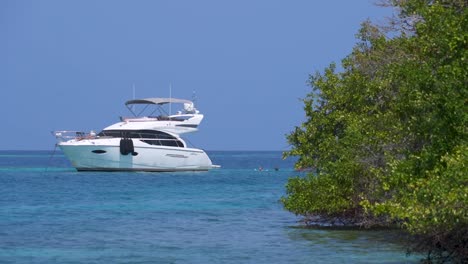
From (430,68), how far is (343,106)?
886 cm

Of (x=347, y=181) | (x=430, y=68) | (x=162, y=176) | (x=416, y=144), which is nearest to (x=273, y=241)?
(x=347, y=181)

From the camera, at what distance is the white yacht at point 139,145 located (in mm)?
61750

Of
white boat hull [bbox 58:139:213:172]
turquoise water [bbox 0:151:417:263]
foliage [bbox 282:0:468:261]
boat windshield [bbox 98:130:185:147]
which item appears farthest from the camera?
white boat hull [bbox 58:139:213:172]

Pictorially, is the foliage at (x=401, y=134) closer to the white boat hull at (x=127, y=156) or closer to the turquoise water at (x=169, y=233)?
the turquoise water at (x=169, y=233)

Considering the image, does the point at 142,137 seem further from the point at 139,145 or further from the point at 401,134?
the point at 401,134

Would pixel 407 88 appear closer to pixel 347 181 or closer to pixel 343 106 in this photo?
pixel 347 181

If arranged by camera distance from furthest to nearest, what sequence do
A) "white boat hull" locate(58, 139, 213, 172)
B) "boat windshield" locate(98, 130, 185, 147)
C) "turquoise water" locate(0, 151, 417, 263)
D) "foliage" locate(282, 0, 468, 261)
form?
1. "white boat hull" locate(58, 139, 213, 172)
2. "boat windshield" locate(98, 130, 185, 147)
3. "turquoise water" locate(0, 151, 417, 263)
4. "foliage" locate(282, 0, 468, 261)

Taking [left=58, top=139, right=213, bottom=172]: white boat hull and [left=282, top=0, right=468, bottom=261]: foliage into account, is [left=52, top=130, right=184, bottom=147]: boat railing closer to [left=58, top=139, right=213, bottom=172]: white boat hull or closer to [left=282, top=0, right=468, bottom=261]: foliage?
[left=58, top=139, right=213, bottom=172]: white boat hull

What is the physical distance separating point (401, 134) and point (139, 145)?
46.8m

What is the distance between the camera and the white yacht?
203 ft

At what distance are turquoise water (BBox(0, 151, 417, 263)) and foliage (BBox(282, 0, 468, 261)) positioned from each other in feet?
3.92

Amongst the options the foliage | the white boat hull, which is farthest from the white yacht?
the foliage

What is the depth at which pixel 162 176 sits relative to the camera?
211 ft

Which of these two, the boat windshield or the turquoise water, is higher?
the boat windshield
